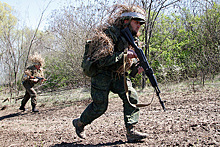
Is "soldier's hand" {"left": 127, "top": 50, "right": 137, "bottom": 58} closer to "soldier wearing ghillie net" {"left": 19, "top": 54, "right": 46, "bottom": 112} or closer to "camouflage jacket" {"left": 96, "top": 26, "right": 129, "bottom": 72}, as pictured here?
"camouflage jacket" {"left": 96, "top": 26, "right": 129, "bottom": 72}

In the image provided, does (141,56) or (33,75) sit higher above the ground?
(141,56)

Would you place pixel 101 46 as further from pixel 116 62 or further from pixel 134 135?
pixel 134 135

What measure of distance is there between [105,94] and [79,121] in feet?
2.21

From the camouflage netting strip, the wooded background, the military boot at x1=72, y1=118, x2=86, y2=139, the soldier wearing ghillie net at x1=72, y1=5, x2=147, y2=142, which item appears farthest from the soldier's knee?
the wooded background

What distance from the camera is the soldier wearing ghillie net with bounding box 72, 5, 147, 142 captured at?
2.98 meters

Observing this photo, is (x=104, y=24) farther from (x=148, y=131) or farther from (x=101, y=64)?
(x=148, y=131)

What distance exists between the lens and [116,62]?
3053mm

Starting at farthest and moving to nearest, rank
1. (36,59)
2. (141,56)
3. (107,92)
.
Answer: (36,59) → (107,92) → (141,56)

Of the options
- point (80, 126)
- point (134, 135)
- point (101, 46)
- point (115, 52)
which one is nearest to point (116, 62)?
point (115, 52)

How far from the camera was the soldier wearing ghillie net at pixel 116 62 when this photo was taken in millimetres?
2982

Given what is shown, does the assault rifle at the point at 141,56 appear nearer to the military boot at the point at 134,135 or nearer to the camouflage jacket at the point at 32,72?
the military boot at the point at 134,135

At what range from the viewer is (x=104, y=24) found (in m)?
3.32

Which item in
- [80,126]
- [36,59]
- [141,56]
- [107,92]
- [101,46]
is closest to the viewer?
[101,46]

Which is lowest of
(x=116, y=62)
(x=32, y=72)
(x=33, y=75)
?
(x=33, y=75)
